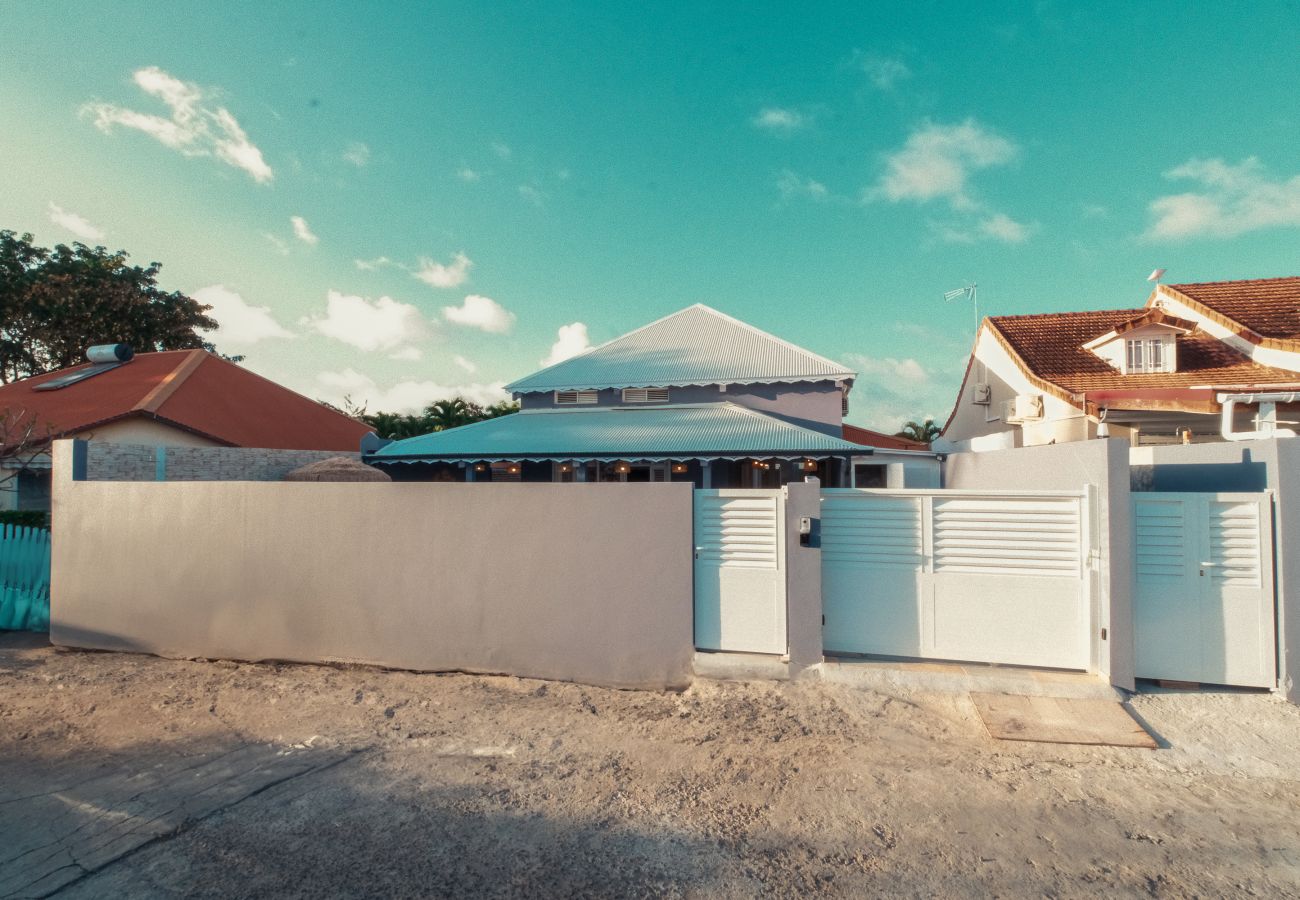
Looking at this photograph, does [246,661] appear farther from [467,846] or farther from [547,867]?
[547,867]

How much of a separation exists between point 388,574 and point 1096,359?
20.2m

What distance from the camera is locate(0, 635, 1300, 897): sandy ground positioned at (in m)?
3.27

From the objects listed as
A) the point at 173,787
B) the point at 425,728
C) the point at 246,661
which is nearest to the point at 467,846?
the point at 425,728

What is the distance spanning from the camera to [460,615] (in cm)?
637

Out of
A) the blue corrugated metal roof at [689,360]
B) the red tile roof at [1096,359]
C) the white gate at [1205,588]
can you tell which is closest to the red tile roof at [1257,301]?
the red tile roof at [1096,359]

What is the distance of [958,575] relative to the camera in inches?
229

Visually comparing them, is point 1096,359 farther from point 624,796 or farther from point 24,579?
point 24,579

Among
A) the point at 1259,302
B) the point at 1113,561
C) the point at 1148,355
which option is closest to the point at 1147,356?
the point at 1148,355

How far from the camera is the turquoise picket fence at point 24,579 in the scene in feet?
26.9

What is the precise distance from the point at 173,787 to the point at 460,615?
103 inches

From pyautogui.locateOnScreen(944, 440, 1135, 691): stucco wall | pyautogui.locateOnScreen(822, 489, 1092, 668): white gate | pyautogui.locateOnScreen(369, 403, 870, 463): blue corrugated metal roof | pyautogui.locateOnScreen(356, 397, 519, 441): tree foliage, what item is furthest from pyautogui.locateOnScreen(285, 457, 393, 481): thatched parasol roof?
pyautogui.locateOnScreen(356, 397, 519, 441): tree foliage

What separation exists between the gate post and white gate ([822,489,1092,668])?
28cm

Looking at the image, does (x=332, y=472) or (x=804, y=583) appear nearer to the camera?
(x=804, y=583)

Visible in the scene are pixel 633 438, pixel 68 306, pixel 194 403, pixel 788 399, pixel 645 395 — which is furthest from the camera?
pixel 68 306
